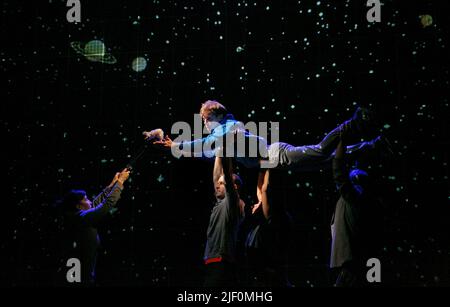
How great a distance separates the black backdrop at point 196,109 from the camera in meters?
3.49

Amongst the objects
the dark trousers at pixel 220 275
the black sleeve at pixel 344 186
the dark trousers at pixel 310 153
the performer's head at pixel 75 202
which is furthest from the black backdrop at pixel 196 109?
the dark trousers at pixel 220 275

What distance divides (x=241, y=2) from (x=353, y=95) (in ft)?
4.07

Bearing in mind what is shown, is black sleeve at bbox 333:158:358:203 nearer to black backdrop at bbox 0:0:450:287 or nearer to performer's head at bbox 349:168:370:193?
performer's head at bbox 349:168:370:193

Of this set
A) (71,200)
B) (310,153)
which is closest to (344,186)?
(310,153)

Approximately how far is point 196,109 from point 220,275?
1.77m

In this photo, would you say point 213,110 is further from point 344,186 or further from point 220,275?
point 220,275

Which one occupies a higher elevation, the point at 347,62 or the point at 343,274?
the point at 347,62

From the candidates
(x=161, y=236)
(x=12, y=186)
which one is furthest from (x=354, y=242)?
(x=12, y=186)

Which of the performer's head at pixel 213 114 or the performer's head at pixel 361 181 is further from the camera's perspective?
the performer's head at pixel 213 114

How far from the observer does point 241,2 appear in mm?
3934

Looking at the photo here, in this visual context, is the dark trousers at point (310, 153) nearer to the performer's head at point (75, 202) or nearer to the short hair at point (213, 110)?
the short hair at point (213, 110)

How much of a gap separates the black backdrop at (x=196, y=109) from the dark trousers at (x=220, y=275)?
1.08 meters

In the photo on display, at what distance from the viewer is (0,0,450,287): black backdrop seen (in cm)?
349

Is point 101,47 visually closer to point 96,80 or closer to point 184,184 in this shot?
point 96,80
